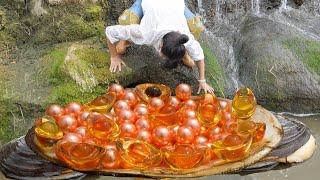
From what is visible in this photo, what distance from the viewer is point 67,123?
8.71 ft

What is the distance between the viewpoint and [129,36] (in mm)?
3996

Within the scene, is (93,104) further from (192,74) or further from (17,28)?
(17,28)

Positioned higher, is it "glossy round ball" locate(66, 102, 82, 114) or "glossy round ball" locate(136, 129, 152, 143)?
"glossy round ball" locate(66, 102, 82, 114)

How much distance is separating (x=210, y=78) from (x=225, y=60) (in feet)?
1.25

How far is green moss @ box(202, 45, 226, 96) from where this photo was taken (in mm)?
4336

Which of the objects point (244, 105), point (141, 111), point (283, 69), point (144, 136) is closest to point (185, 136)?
point (144, 136)

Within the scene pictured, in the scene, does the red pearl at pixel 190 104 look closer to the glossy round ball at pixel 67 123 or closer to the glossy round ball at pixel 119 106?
the glossy round ball at pixel 119 106

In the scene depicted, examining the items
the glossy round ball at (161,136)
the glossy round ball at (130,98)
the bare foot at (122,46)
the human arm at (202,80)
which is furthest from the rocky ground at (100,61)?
the glossy round ball at (161,136)

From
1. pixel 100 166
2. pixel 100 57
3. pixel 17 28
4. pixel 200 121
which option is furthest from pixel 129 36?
pixel 100 166

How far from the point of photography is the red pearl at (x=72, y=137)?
98.7 inches

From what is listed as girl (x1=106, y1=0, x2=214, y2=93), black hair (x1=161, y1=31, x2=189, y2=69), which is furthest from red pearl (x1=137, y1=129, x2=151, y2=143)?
girl (x1=106, y1=0, x2=214, y2=93)

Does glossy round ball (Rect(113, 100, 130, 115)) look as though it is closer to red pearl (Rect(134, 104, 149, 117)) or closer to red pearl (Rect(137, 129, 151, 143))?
red pearl (Rect(134, 104, 149, 117))

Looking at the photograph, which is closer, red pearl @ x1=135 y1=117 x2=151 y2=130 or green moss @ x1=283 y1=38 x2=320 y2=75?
red pearl @ x1=135 y1=117 x2=151 y2=130

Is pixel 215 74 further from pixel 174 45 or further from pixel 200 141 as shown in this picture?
pixel 200 141
